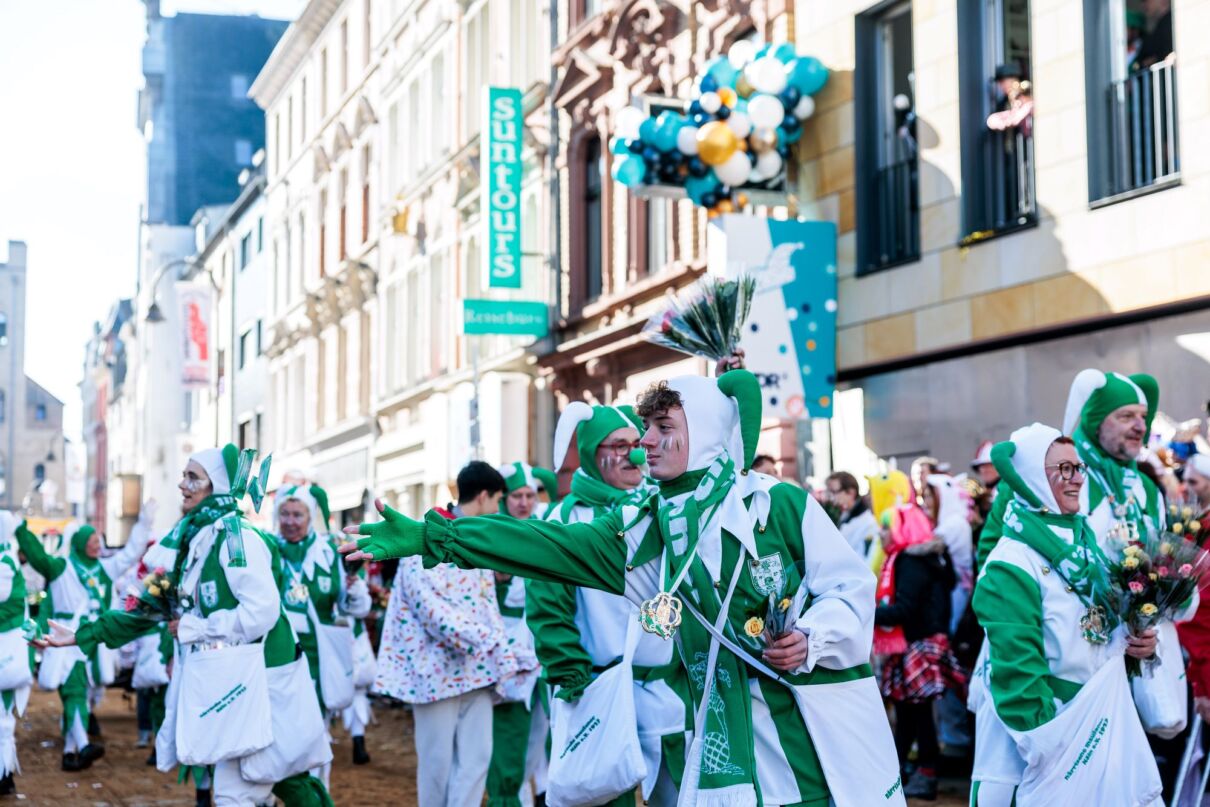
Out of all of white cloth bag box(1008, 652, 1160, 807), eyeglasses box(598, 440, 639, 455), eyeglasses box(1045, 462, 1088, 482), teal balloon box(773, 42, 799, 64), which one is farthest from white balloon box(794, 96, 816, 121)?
white cloth bag box(1008, 652, 1160, 807)

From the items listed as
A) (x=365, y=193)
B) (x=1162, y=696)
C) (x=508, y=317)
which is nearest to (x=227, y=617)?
(x=1162, y=696)

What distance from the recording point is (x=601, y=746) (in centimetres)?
630

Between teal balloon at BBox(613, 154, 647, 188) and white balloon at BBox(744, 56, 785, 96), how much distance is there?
54.7 inches

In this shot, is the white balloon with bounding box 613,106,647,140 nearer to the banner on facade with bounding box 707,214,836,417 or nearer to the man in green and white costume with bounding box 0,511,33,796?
the banner on facade with bounding box 707,214,836,417

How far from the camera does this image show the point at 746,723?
16.1 feet

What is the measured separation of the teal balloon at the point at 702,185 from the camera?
56.4 feet

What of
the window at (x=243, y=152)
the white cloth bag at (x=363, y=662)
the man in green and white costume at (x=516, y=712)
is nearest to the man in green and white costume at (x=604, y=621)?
the man in green and white costume at (x=516, y=712)

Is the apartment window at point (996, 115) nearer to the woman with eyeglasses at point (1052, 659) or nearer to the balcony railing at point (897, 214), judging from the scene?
the balcony railing at point (897, 214)

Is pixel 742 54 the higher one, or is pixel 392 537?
pixel 742 54

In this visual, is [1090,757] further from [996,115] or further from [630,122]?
[630,122]

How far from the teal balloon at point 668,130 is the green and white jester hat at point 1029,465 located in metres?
11.0

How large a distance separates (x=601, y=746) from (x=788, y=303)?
35.5ft

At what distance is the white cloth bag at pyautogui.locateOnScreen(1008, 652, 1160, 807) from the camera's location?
6031 mm

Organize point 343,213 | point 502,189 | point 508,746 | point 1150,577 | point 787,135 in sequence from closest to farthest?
point 1150,577 → point 508,746 → point 787,135 → point 502,189 → point 343,213
